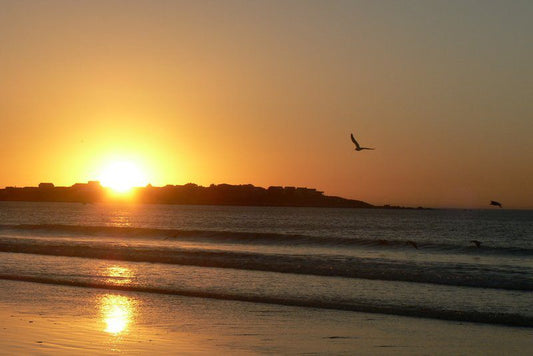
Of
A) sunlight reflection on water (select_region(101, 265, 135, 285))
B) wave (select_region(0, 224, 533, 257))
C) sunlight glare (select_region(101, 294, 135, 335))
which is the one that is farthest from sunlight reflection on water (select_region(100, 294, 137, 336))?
wave (select_region(0, 224, 533, 257))

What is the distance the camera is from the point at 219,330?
12961mm

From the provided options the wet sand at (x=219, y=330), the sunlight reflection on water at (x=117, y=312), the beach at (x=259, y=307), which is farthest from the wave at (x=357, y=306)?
the sunlight reflection on water at (x=117, y=312)

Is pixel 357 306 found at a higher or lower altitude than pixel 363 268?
lower

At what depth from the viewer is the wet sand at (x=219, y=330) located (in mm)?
11422

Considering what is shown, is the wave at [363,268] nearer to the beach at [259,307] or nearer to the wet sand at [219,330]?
the beach at [259,307]

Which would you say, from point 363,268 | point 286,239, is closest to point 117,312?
point 363,268

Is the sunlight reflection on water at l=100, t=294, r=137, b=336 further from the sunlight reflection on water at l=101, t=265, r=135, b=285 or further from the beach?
the sunlight reflection on water at l=101, t=265, r=135, b=285

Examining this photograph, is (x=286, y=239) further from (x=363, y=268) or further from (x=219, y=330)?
(x=219, y=330)

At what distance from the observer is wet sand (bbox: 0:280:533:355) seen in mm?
11422

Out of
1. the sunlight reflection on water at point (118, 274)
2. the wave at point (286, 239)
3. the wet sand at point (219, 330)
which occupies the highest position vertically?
the wave at point (286, 239)

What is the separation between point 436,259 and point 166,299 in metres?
20.4

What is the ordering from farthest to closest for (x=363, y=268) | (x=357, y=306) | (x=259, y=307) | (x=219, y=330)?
(x=363, y=268) → (x=357, y=306) → (x=259, y=307) → (x=219, y=330)

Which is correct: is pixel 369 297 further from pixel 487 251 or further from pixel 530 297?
pixel 487 251

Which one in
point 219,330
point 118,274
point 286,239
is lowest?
point 219,330
